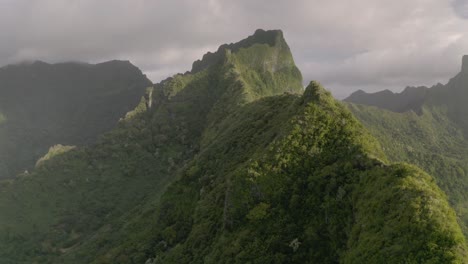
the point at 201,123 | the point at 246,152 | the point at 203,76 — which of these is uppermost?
the point at 203,76

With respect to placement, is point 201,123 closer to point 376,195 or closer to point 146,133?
point 146,133

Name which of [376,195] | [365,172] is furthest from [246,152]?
[376,195]

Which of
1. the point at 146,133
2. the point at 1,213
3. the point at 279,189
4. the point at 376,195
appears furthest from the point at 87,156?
the point at 376,195

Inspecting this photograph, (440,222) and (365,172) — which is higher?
(365,172)

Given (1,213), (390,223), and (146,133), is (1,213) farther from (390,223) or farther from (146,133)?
(390,223)

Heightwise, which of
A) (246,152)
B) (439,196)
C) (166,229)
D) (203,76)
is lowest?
(166,229)

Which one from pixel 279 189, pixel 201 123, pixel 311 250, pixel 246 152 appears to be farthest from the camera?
pixel 201 123

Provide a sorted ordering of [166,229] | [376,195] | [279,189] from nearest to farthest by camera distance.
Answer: [376,195] < [279,189] < [166,229]

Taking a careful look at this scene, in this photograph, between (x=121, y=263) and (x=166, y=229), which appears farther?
(x=121, y=263)

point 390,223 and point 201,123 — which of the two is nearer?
point 390,223
